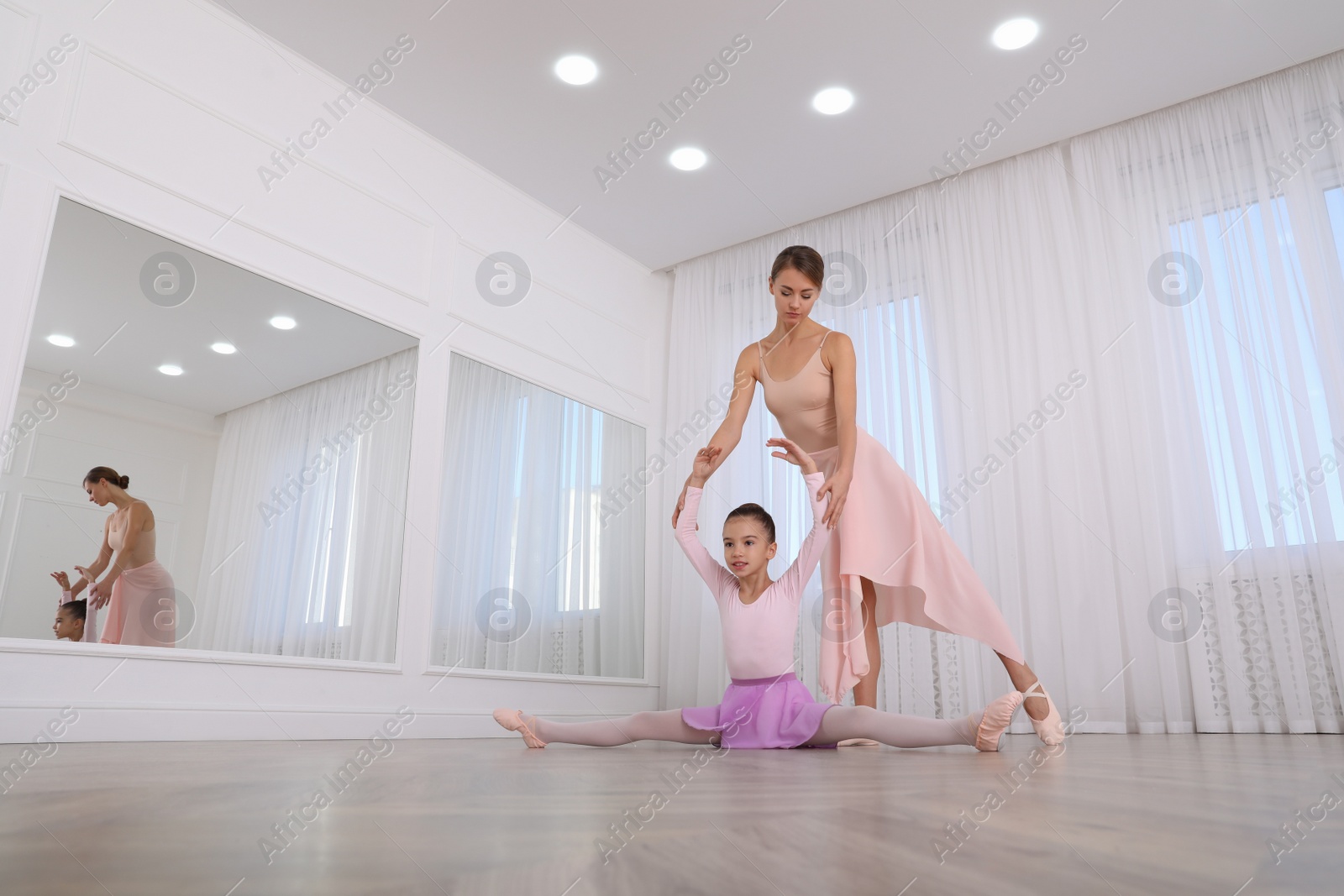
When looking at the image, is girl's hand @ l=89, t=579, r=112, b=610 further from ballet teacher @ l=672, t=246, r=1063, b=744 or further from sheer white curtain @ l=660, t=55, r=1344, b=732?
sheer white curtain @ l=660, t=55, r=1344, b=732

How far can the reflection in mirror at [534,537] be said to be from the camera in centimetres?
370

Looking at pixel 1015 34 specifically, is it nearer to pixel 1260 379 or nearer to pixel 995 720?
pixel 1260 379

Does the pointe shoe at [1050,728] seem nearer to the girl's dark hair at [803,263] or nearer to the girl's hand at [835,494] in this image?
the girl's hand at [835,494]

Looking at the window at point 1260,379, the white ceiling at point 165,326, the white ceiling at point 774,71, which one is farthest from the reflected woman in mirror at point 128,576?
the window at point 1260,379

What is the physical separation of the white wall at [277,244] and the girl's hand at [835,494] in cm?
197

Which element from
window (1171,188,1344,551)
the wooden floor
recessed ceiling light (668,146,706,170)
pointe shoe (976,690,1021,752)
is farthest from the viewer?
recessed ceiling light (668,146,706,170)

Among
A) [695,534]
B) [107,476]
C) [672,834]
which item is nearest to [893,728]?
[695,534]

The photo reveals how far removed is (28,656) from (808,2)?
3171mm

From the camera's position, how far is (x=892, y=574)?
2332mm

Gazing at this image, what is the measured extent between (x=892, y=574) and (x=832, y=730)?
48 centimetres

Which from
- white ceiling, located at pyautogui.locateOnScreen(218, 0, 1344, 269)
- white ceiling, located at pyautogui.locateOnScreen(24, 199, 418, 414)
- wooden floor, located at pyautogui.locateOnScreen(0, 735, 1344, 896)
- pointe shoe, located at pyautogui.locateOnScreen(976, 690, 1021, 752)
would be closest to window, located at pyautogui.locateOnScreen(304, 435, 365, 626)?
white ceiling, located at pyautogui.locateOnScreen(24, 199, 418, 414)

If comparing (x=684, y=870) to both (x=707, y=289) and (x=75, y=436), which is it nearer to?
(x=75, y=436)

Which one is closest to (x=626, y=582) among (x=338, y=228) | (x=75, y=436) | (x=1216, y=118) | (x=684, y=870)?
(x=338, y=228)

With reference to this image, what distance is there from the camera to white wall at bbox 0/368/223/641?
2.36 m
